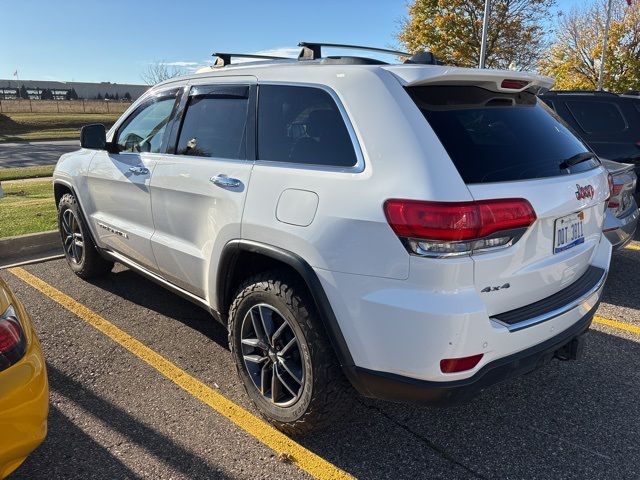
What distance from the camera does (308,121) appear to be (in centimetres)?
270

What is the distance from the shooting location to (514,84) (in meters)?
2.66

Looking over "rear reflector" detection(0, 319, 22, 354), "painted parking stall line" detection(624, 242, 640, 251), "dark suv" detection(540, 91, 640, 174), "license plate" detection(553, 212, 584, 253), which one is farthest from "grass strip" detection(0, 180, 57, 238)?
"painted parking stall line" detection(624, 242, 640, 251)

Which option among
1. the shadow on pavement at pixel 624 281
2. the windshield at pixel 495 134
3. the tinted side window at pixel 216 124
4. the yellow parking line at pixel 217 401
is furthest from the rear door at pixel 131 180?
the shadow on pavement at pixel 624 281

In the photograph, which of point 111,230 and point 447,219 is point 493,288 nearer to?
point 447,219

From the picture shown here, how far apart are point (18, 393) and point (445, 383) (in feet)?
5.41

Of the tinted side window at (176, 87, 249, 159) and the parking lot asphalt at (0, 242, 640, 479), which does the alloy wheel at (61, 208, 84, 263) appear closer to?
the parking lot asphalt at (0, 242, 640, 479)

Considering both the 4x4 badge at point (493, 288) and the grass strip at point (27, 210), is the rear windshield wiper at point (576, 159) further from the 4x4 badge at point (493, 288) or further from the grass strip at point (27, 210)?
the grass strip at point (27, 210)

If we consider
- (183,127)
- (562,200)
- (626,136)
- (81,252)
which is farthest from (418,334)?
(626,136)

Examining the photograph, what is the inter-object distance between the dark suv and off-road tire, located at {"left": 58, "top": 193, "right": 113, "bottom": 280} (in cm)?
566

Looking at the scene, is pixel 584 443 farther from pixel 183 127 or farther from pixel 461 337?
pixel 183 127

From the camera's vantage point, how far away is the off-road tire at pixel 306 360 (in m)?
2.50

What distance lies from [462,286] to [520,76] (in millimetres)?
1197

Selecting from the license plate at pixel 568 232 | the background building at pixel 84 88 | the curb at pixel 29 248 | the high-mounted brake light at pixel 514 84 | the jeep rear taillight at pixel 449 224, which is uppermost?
the background building at pixel 84 88

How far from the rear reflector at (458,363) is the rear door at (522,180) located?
20 cm
